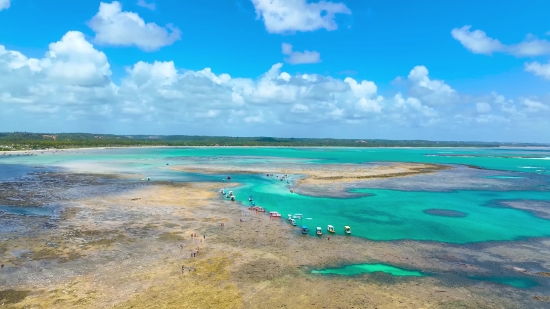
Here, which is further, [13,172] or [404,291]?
[13,172]

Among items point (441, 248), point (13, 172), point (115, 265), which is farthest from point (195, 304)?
point (13, 172)

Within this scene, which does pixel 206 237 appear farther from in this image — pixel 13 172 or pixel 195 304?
pixel 13 172

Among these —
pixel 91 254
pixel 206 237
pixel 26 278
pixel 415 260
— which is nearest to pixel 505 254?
pixel 415 260

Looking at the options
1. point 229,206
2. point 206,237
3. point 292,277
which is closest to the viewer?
point 292,277

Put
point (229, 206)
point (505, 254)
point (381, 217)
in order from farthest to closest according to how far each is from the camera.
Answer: point (229, 206) → point (381, 217) → point (505, 254)

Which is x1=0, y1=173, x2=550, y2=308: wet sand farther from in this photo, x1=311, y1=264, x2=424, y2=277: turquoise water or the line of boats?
the line of boats

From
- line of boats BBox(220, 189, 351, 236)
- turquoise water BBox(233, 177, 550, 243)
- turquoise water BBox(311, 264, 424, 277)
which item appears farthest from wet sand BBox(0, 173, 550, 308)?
turquoise water BBox(233, 177, 550, 243)
